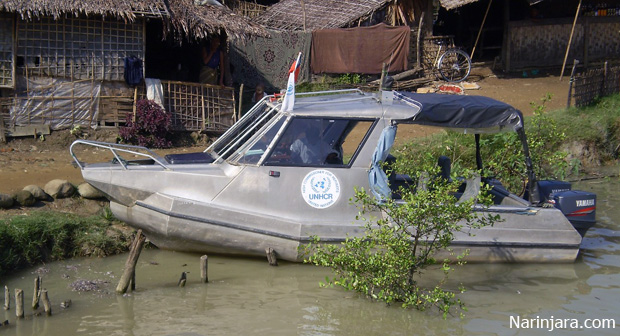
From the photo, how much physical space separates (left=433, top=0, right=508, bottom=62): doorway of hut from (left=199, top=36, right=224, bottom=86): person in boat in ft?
28.9

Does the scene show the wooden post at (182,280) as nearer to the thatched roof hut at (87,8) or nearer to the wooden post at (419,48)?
the thatched roof hut at (87,8)

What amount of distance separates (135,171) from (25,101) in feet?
18.9

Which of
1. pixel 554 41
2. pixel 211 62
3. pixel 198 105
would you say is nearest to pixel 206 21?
pixel 211 62

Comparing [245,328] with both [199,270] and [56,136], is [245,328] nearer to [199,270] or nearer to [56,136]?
[199,270]

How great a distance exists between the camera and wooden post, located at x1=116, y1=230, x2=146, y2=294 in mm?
6719

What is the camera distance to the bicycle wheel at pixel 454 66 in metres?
18.7

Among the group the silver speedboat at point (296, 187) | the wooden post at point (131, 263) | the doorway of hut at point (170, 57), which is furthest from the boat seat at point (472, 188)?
the doorway of hut at point (170, 57)

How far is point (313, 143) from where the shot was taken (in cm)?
787

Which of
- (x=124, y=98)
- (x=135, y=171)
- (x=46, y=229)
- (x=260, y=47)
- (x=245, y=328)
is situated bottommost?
(x=245, y=328)

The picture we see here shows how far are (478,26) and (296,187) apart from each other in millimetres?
15084

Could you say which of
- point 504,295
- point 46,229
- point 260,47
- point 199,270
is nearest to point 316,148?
point 199,270

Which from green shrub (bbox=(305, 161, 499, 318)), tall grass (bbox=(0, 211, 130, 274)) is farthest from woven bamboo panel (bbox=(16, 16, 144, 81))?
green shrub (bbox=(305, 161, 499, 318))

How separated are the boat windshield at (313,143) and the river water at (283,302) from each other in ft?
4.11

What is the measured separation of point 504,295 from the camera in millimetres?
7438
